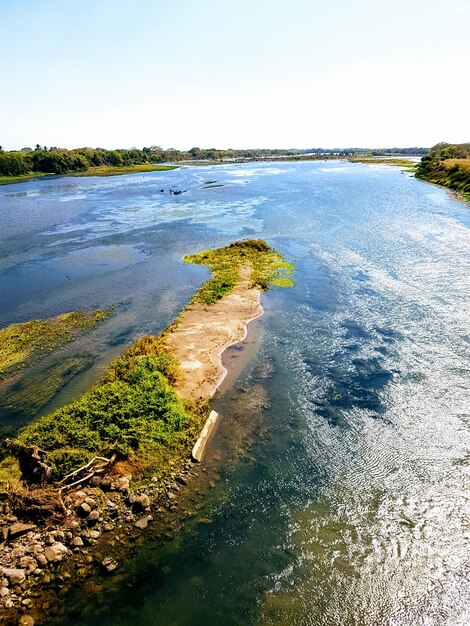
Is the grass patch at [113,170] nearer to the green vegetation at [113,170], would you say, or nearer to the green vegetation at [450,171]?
the green vegetation at [113,170]

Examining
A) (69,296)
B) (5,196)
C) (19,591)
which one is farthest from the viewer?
(5,196)

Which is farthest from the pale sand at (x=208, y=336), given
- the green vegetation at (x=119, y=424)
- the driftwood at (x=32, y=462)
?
the driftwood at (x=32, y=462)

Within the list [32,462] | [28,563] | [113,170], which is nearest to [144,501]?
[28,563]

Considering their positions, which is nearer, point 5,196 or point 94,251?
point 94,251

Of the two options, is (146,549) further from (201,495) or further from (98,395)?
(98,395)

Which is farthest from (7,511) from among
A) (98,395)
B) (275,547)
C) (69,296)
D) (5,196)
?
(5,196)

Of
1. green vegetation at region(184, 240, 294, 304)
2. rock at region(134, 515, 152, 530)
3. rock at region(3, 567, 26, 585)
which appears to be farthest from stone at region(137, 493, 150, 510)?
green vegetation at region(184, 240, 294, 304)

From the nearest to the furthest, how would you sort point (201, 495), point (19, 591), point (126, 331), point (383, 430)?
point (19, 591), point (201, 495), point (383, 430), point (126, 331)
